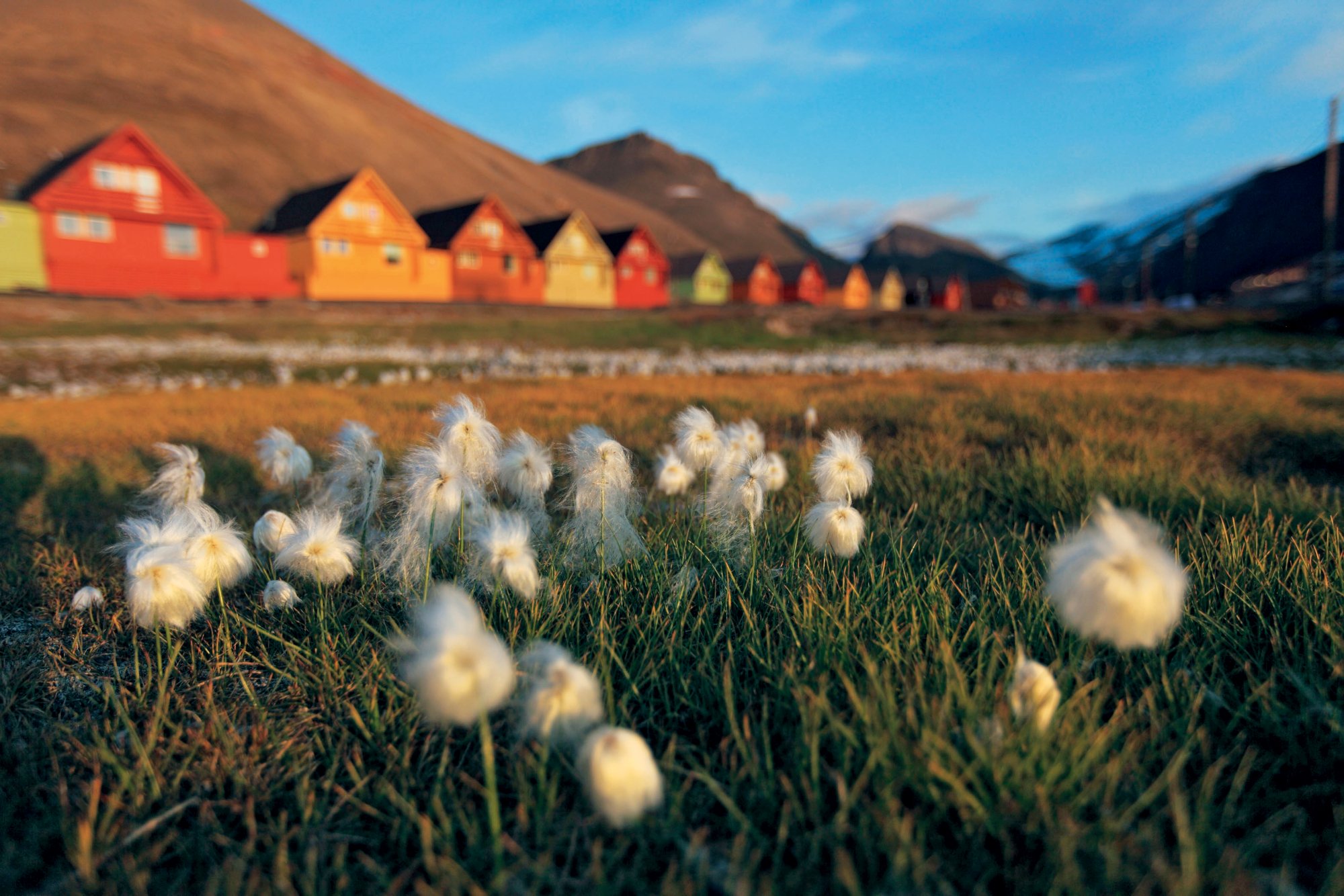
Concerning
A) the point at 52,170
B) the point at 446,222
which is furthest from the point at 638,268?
the point at 52,170

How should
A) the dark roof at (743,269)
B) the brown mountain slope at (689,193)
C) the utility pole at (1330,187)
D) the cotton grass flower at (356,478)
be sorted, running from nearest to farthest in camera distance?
1. the cotton grass flower at (356,478)
2. the utility pole at (1330,187)
3. the dark roof at (743,269)
4. the brown mountain slope at (689,193)

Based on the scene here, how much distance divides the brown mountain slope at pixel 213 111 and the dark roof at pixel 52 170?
0.49 m

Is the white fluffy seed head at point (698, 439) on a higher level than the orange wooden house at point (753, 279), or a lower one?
lower

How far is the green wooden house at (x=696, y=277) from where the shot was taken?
64375mm

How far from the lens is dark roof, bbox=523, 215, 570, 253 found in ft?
160

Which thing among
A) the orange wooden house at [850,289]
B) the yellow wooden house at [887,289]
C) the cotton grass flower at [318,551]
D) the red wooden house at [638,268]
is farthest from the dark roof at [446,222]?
the yellow wooden house at [887,289]

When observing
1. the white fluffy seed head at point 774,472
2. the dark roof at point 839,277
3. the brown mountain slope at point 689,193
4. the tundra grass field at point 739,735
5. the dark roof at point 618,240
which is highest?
the brown mountain slope at point 689,193

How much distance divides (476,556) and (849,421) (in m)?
4.03

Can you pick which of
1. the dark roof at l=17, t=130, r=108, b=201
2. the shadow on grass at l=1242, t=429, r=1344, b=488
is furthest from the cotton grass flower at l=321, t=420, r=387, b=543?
the dark roof at l=17, t=130, r=108, b=201

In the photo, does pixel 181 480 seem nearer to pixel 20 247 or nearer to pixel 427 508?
pixel 427 508

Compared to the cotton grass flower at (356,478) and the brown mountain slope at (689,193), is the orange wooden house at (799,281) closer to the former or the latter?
the brown mountain slope at (689,193)

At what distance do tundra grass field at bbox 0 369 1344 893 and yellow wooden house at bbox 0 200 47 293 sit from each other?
37.6 meters

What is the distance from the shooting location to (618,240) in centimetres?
5384

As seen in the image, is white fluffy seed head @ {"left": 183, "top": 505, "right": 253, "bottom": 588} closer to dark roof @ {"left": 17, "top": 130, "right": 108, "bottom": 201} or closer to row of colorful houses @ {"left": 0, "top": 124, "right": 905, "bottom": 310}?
row of colorful houses @ {"left": 0, "top": 124, "right": 905, "bottom": 310}
